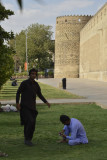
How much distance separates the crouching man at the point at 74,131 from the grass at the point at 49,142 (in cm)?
12

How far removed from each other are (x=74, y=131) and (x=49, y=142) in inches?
27.9

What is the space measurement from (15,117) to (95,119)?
2406 millimetres

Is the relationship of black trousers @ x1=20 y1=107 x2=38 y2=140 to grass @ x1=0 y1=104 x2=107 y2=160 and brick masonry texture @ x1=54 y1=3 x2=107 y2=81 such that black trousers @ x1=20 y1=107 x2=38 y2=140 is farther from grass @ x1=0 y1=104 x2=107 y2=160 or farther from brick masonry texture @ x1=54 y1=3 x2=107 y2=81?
brick masonry texture @ x1=54 y1=3 x2=107 y2=81

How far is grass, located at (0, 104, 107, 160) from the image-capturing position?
573cm

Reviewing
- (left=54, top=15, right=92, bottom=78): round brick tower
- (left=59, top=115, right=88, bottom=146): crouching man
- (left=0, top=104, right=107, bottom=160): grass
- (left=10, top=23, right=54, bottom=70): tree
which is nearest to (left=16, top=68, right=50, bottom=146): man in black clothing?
(left=0, top=104, right=107, bottom=160): grass

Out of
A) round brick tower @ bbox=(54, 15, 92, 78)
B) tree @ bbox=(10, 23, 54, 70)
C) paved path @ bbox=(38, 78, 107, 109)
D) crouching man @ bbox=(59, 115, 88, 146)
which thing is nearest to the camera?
crouching man @ bbox=(59, 115, 88, 146)

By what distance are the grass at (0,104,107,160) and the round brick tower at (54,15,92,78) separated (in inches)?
2096

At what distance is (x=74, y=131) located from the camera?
21.3 ft

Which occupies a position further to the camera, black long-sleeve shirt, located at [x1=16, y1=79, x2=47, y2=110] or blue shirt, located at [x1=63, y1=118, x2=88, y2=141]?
black long-sleeve shirt, located at [x1=16, y1=79, x2=47, y2=110]

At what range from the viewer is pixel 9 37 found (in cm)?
671

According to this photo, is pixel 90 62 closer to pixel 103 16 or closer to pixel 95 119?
pixel 103 16

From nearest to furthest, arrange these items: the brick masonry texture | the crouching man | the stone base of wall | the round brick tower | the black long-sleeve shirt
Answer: the crouching man → the black long-sleeve shirt → the stone base of wall → the brick masonry texture → the round brick tower

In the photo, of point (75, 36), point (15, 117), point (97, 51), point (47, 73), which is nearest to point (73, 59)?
point (75, 36)

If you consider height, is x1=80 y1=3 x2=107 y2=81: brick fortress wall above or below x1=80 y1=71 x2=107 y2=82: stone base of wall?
above
